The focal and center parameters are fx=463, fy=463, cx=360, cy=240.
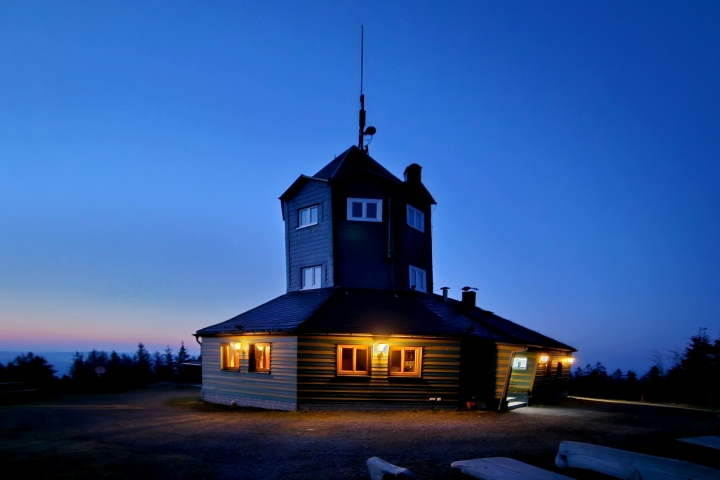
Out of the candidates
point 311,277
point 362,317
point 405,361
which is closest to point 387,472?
point 405,361

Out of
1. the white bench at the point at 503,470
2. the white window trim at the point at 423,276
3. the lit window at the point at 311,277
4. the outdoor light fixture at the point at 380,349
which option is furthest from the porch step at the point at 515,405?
the white bench at the point at 503,470

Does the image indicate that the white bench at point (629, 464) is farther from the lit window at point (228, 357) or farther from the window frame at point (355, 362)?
the lit window at point (228, 357)

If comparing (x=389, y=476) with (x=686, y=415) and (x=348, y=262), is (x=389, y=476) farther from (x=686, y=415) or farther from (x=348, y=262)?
(x=686, y=415)

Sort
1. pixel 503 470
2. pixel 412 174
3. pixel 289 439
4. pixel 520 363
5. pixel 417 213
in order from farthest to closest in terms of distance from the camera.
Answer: pixel 412 174
pixel 417 213
pixel 520 363
pixel 289 439
pixel 503 470

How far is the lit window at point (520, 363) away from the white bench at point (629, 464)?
14.2 m

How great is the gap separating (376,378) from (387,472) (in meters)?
10.6

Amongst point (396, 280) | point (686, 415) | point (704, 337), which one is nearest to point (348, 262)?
point (396, 280)

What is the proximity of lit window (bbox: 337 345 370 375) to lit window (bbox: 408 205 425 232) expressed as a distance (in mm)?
7690

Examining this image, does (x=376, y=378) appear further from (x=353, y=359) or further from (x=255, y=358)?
(x=255, y=358)

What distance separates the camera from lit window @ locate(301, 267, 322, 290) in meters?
20.4

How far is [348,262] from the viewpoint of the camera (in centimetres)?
1995

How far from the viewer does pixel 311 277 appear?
816 inches

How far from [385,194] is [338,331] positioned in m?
7.69

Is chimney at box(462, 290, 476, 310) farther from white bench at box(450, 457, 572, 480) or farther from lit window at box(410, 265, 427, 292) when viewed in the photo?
white bench at box(450, 457, 572, 480)
